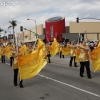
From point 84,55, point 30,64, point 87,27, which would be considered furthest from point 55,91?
point 87,27

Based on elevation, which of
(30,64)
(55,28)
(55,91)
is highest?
(55,28)

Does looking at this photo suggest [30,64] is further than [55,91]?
Yes

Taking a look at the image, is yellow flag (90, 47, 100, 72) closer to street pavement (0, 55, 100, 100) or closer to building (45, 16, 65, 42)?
street pavement (0, 55, 100, 100)

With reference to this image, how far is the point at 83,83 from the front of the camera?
1030 centimetres

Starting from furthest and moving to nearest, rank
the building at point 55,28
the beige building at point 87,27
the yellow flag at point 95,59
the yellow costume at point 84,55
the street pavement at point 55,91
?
the beige building at point 87,27
the building at point 55,28
the yellow flag at point 95,59
the yellow costume at point 84,55
the street pavement at point 55,91

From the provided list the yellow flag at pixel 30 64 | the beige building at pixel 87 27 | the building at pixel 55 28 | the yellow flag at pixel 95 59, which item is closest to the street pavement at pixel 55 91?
the yellow flag at pixel 30 64

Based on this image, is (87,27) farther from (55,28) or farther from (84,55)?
(84,55)

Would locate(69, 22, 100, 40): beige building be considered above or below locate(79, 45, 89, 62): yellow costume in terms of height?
above

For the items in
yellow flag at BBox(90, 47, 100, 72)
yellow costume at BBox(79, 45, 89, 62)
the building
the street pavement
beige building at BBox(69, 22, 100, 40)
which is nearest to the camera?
the street pavement

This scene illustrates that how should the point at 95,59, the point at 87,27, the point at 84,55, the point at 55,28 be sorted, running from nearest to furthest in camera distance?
the point at 84,55
the point at 95,59
the point at 55,28
the point at 87,27

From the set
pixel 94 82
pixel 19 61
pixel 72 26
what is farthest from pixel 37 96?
pixel 72 26

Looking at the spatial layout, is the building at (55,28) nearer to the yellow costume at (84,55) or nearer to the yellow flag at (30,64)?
the yellow costume at (84,55)

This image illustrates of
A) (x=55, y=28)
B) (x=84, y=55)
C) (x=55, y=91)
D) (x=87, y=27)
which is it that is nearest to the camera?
(x=55, y=91)

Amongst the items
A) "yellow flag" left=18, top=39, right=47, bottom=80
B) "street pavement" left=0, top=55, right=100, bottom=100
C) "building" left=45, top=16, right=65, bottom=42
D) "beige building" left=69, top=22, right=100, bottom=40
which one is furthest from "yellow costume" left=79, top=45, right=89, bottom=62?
"beige building" left=69, top=22, right=100, bottom=40
